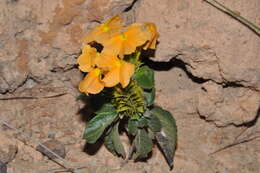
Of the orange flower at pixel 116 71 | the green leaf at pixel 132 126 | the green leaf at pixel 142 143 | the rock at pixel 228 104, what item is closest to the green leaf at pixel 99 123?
the green leaf at pixel 132 126

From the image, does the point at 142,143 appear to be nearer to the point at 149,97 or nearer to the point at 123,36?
the point at 149,97

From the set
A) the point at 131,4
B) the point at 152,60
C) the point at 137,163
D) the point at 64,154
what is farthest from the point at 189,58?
the point at 64,154

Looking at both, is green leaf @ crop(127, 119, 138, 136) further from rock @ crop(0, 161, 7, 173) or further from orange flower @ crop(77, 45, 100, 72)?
rock @ crop(0, 161, 7, 173)

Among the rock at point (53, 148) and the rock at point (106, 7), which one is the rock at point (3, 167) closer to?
the rock at point (53, 148)

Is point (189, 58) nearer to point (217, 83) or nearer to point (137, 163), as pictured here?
point (217, 83)

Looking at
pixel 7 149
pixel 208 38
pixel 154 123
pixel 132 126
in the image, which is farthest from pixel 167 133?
pixel 7 149

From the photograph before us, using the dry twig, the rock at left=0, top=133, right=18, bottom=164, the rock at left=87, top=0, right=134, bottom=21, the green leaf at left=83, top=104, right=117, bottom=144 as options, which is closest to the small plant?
the green leaf at left=83, top=104, right=117, bottom=144
